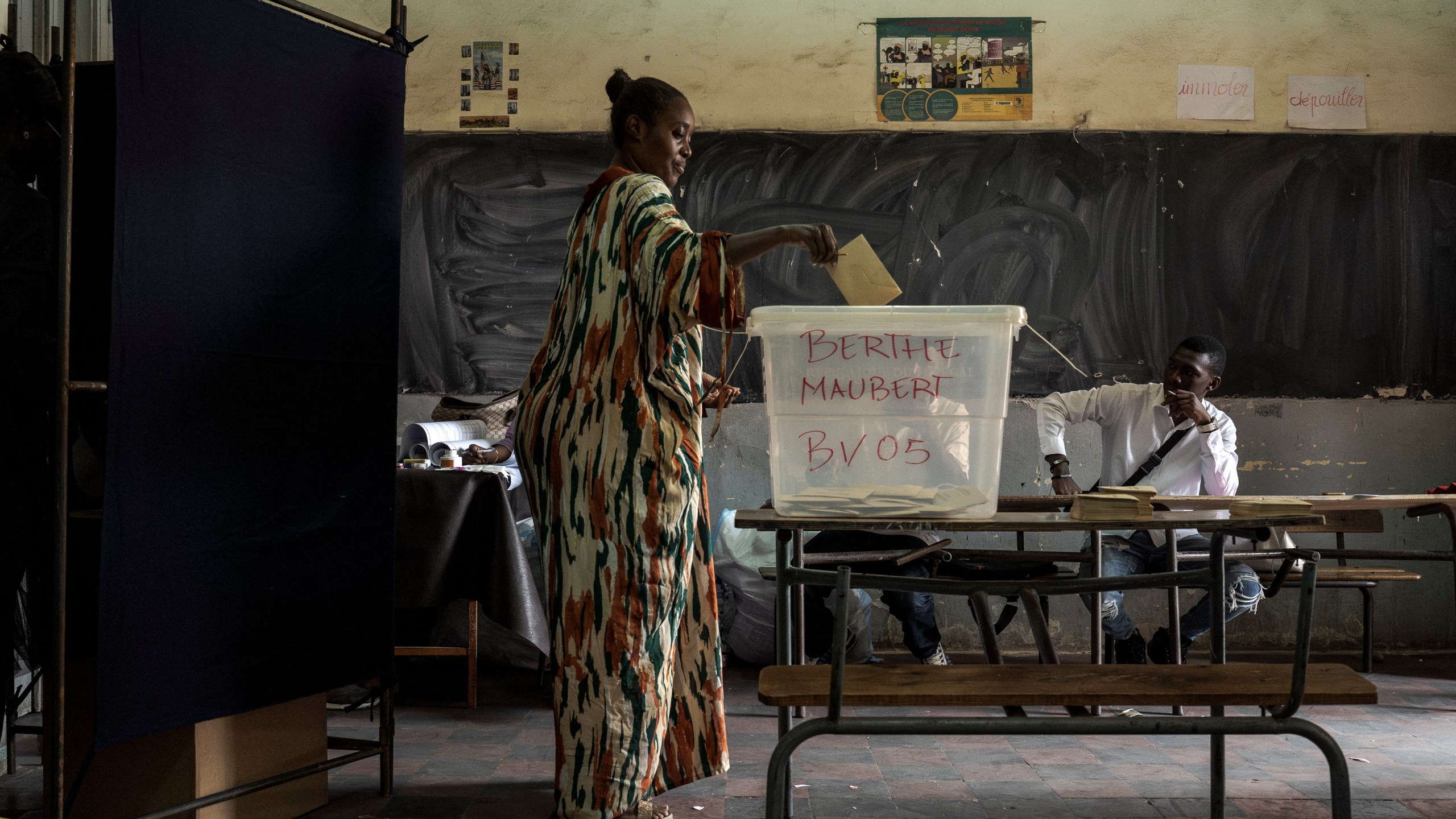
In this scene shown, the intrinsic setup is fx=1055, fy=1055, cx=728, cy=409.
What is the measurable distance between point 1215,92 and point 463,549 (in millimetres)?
→ 3879

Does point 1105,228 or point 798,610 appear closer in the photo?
point 798,610

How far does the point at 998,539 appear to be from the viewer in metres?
4.97

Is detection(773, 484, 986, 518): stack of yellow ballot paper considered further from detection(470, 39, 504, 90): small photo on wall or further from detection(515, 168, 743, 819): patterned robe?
detection(470, 39, 504, 90): small photo on wall

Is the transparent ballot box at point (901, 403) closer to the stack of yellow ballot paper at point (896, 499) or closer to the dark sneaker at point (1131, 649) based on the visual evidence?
the stack of yellow ballot paper at point (896, 499)

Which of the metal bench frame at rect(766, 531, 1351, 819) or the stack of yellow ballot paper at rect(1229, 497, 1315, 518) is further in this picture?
the stack of yellow ballot paper at rect(1229, 497, 1315, 518)

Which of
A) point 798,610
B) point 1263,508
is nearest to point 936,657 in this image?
point 798,610

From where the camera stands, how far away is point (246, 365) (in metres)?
2.09

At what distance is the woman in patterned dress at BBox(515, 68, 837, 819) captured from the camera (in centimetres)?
206

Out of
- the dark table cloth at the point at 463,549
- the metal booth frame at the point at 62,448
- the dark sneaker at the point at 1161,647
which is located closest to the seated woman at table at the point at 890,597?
the dark sneaker at the point at 1161,647

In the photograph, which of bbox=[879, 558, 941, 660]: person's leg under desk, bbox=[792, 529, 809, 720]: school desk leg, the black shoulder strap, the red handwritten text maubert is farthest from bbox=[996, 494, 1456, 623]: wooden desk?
the red handwritten text maubert

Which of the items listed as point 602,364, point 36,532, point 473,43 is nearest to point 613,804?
point 602,364

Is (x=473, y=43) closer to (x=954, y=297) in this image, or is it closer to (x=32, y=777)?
(x=954, y=297)

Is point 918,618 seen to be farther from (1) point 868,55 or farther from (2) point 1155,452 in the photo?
(1) point 868,55

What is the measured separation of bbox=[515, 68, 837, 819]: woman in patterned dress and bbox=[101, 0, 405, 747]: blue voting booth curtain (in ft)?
1.54
